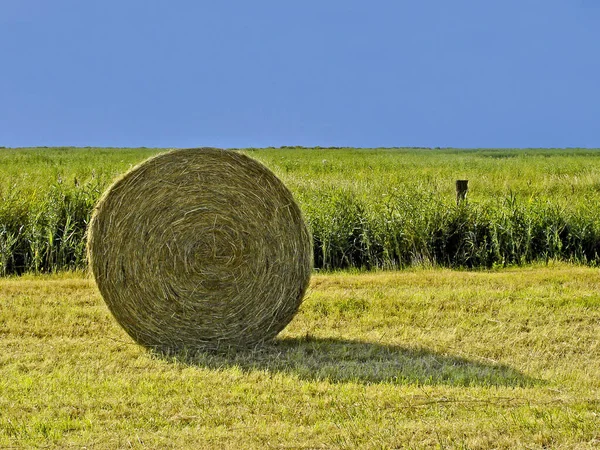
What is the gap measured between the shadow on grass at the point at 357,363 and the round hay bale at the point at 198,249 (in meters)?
0.32

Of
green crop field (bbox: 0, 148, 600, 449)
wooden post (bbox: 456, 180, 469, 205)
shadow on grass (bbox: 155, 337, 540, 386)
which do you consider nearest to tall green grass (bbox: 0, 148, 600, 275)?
green crop field (bbox: 0, 148, 600, 449)

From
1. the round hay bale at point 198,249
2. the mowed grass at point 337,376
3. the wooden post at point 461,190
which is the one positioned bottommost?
the mowed grass at point 337,376

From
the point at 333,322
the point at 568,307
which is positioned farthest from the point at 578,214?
the point at 333,322

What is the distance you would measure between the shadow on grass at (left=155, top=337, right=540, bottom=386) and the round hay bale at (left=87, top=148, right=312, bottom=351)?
0.32 m

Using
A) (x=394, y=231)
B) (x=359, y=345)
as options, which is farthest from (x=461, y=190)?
(x=359, y=345)

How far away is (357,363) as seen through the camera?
6.83 m

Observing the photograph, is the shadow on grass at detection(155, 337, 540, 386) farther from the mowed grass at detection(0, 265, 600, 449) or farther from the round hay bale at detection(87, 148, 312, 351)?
the round hay bale at detection(87, 148, 312, 351)

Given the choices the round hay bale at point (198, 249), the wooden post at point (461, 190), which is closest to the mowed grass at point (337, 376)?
the round hay bale at point (198, 249)

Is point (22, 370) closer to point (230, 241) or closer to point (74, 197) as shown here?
point (230, 241)

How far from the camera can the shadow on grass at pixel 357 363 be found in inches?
251

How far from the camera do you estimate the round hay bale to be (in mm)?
7234

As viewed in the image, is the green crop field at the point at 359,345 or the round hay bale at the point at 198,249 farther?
the round hay bale at the point at 198,249

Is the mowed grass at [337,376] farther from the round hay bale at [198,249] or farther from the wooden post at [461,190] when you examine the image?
the wooden post at [461,190]

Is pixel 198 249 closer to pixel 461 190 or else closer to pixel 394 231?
pixel 394 231
